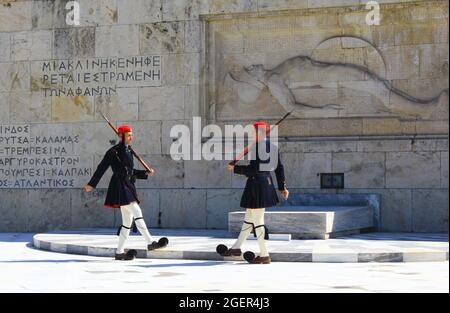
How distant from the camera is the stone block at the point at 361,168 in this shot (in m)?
15.8

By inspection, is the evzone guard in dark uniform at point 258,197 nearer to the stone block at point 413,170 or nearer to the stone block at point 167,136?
the stone block at point 413,170

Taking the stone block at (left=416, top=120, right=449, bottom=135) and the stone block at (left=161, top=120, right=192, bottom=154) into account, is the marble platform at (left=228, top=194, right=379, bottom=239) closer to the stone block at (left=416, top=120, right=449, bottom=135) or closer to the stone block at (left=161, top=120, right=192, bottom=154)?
the stone block at (left=416, top=120, right=449, bottom=135)

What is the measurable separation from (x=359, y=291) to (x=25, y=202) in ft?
33.5

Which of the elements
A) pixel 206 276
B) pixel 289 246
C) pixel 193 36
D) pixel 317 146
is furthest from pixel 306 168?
pixel 206 276

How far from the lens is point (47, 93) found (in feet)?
57.4

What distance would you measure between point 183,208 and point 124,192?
14.7 feet

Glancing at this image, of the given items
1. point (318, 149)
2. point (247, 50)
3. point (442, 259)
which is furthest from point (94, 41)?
point (442, 259)

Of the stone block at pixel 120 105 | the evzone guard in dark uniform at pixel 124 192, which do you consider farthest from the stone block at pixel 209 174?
the evzone guard in dark uniform at pixel 124 192

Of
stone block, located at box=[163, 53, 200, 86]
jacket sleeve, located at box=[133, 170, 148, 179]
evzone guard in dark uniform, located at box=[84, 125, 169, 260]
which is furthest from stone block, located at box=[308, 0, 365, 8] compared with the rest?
jacket sleeve, located at box=[133, 170, 148, 179]

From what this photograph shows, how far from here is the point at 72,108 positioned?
17.3 m

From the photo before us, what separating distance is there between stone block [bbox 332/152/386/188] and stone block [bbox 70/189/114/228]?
4.42m

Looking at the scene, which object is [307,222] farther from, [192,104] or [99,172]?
[192,104]

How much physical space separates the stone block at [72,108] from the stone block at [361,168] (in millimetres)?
4797

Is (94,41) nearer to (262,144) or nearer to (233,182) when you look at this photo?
(233,182)
